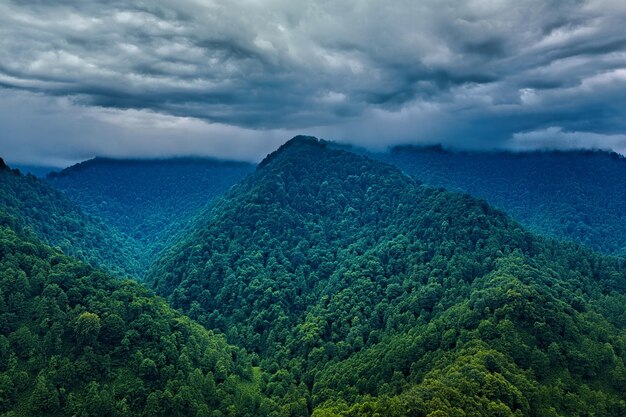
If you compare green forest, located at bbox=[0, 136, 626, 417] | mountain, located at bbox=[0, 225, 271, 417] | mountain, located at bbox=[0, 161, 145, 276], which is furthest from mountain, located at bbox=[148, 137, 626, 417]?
mountain, located at bbox=[0, 161, 145, 276]

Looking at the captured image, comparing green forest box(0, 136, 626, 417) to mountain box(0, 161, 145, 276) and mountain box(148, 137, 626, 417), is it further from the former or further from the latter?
mountain box(0, 161, 145, 276)

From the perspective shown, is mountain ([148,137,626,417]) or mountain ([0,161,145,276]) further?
mountain ([0,161,145,276])

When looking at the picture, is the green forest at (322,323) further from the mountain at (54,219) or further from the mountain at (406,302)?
the mountain at (54,219)

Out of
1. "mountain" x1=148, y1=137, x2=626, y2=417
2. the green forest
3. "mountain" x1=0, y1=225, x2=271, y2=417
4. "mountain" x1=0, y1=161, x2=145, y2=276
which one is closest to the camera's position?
"mountain" x1=0, y1=225, x2=271, y2=417

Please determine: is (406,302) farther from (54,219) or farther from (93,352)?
(54,219)

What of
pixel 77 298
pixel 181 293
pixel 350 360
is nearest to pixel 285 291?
pixel 181 293

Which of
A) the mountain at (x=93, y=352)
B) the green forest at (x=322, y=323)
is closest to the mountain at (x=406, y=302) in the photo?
the green forest at (x=322, y=323)

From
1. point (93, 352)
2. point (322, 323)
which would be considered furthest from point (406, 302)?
point (93, 352)
